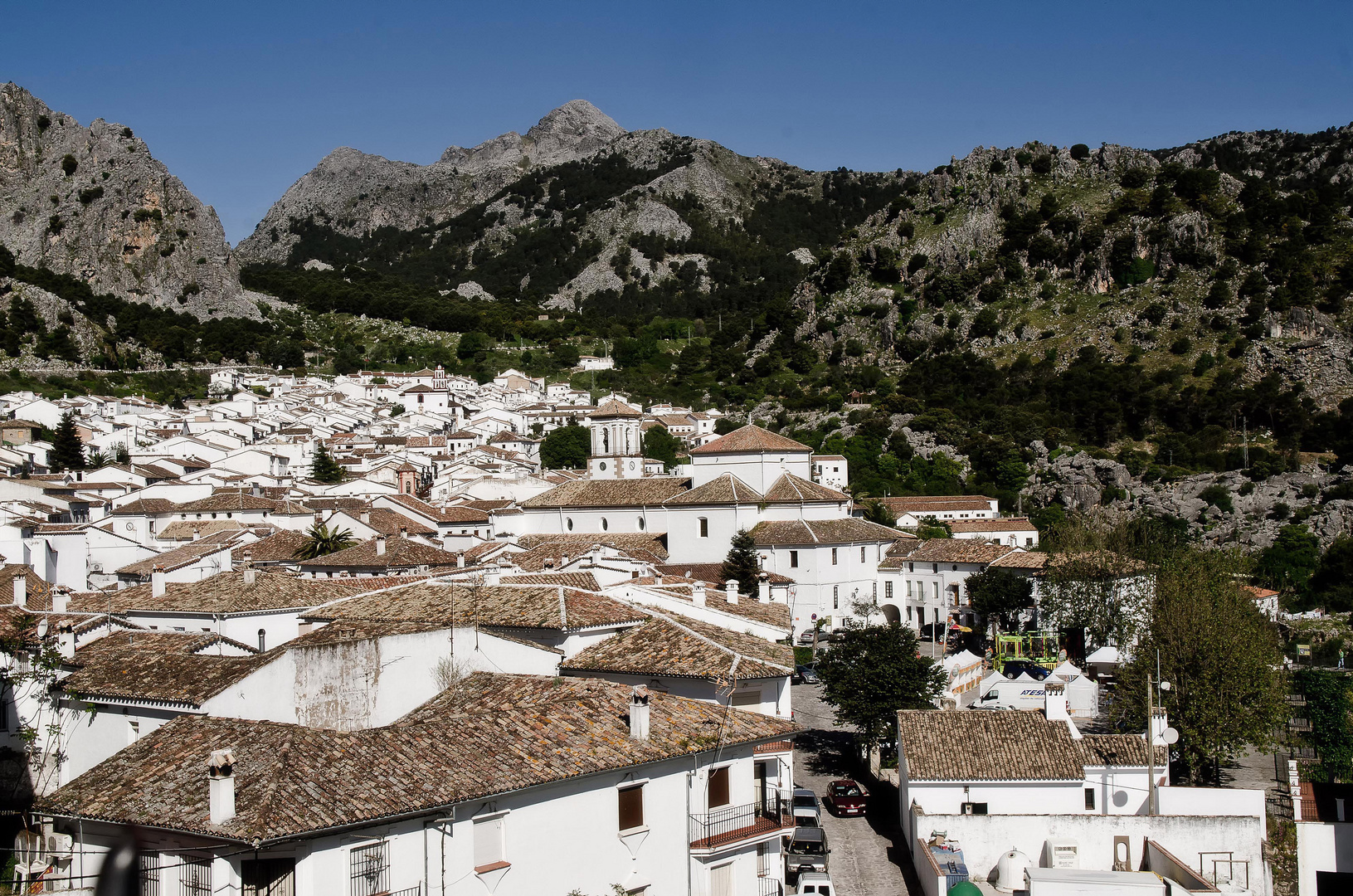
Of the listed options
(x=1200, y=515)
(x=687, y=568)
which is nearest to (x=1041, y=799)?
(x=687, y=568)

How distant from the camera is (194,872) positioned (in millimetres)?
10633

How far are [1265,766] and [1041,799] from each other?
10.3 metres

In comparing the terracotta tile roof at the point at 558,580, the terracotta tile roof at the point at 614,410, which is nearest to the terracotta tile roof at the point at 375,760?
the terracotta tile roof at the point at 558,580

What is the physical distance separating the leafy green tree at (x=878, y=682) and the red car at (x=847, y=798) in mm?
2357

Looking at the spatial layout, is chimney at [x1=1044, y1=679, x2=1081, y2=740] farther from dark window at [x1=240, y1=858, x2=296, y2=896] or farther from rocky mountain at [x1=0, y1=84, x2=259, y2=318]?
rocky mountain at [x1=0, y1=84, x2=259, y2=318]

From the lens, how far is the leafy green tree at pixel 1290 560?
182ft

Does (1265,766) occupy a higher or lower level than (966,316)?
lower

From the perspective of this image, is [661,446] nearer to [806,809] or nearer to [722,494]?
[722,494]

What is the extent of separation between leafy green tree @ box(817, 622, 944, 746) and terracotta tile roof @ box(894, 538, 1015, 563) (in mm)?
21621

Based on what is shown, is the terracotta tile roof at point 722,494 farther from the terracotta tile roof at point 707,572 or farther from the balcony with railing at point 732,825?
the balcony with railing at point 732,825

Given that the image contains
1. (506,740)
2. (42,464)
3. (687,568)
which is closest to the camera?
(506,740)

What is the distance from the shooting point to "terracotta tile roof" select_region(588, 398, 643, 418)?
2189 inches

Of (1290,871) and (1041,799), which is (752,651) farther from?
(1290,871)

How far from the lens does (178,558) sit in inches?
1331
